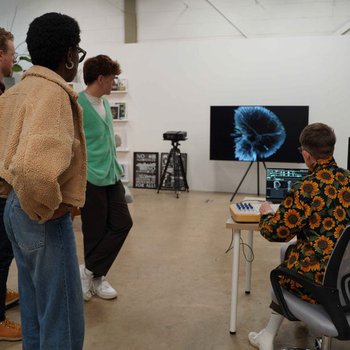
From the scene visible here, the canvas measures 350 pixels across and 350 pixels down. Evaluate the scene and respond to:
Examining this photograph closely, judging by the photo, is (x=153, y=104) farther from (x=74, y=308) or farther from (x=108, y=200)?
(x=74, y=308)

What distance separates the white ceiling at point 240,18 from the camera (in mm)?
5934

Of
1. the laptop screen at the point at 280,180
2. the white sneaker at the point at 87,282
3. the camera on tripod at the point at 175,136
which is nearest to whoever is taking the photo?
the laptop screen at the point at 280,180

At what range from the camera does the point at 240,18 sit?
6234mm

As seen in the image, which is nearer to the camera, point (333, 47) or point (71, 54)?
point (71, 54)

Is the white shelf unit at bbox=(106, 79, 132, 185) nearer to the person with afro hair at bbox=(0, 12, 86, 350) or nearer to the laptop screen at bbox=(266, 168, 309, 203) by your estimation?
the laptop screen at bbox=(266, 168, 309, 203)

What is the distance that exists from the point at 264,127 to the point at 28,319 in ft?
15.1

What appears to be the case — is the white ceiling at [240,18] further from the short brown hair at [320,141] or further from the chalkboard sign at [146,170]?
the short brown hair at [320,141]

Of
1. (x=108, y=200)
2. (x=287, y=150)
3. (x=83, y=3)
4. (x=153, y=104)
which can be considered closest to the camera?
(x=108, y=200)

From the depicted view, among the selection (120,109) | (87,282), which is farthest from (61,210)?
(120,109)

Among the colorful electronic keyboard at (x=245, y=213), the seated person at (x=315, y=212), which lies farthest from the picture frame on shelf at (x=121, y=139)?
the seated person at (x=315, y=212)

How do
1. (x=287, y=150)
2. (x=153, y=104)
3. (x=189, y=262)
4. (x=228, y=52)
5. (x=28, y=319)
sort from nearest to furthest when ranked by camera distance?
(x=28, y=319)
(x=189, y=262)
(x=287, y=150)
(x=228, y=52)
(x=153, y=104)

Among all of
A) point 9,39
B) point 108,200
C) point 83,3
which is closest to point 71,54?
point 9,39

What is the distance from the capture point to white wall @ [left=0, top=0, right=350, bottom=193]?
5746 millimetres

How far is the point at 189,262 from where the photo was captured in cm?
337
